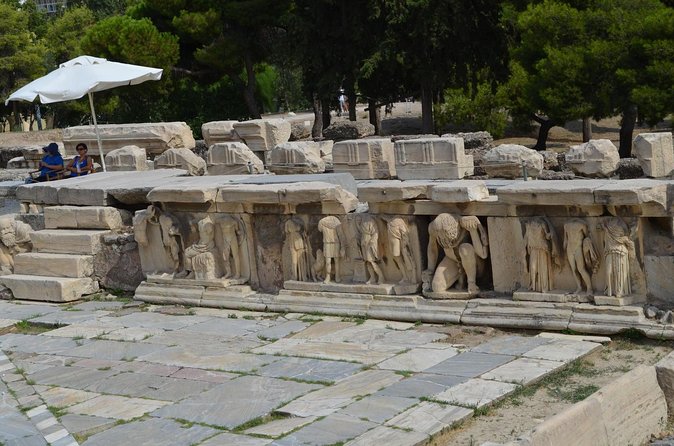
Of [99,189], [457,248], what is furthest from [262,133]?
[457,248]

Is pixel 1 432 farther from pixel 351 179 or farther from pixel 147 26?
pixel 147 26

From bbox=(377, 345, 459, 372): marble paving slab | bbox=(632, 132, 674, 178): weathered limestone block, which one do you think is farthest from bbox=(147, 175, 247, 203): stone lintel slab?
bbox=(632, 132, 674, 178): weathered limestone block

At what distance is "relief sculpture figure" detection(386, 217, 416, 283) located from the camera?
29.9 feet

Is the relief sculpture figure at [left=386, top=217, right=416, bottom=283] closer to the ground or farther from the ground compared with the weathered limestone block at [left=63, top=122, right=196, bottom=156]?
closer to the ground

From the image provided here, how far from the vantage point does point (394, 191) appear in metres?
9.11

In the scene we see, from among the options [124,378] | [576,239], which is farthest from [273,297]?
[576,239]

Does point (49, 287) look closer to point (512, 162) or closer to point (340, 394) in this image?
point (512, 162)

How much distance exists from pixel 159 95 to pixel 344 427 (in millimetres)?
26656

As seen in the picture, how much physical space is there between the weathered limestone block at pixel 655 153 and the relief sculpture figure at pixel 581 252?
56.0 inches

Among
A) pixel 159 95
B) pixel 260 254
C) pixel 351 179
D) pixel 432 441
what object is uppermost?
pixel 159 95

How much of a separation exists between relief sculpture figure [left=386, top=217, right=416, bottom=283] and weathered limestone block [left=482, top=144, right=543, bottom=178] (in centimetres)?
151

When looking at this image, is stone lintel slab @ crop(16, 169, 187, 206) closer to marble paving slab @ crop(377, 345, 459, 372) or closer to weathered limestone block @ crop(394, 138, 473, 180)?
weathered limestone block @ crop(394, 138, 473, 180)

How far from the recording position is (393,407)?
6.56m

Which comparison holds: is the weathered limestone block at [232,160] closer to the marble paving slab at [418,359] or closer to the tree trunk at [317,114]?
the marble paving slab at [418,359]
